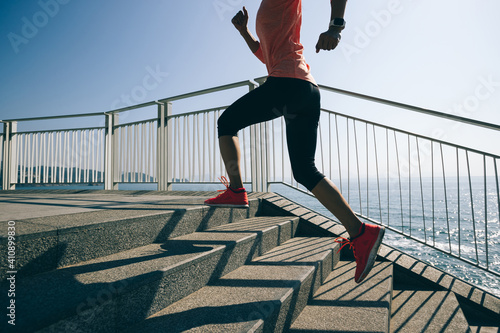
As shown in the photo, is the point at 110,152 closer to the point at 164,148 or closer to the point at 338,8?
the point at 164,148

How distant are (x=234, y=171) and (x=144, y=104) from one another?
11.7 ft

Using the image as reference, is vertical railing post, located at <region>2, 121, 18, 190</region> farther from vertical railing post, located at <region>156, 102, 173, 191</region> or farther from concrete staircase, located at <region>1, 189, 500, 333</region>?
concrete staircase, located at <region>1, 189, 500, 333</region>

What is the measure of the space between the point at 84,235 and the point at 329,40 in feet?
4.95

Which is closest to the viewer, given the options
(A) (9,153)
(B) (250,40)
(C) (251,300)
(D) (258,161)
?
(C) (251,300)

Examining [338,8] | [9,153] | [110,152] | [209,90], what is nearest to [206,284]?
[338,8]

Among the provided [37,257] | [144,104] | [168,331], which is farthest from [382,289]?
[144,104]

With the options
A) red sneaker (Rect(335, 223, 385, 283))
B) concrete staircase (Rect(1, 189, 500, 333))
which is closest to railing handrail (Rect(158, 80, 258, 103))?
concrete staircase (Rect(1, 189, 500, 333))

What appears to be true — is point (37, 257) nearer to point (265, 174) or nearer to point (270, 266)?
point (270, 266)

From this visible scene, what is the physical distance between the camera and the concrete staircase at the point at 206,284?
3.29 ft

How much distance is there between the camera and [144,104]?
489cm

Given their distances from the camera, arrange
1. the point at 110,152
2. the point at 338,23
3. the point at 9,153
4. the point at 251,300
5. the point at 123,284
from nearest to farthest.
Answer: the point at 123,284, the point at 251,300, the point at 338,23, the point at 110,152, the point at 9,153

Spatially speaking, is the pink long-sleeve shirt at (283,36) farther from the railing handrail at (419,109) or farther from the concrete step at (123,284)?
the railing handrail at (419,109)

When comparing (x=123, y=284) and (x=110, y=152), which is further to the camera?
(x=110, y=152)

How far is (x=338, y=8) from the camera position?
4.65 ft
